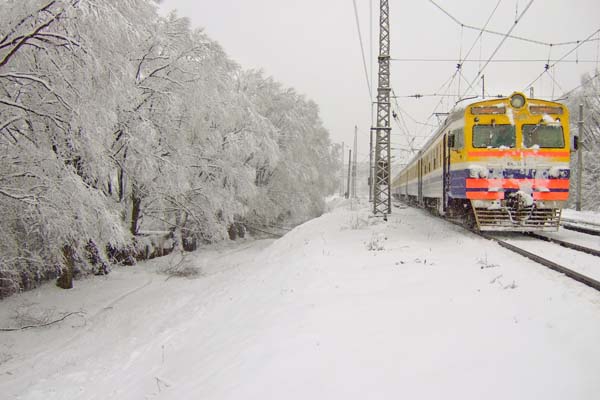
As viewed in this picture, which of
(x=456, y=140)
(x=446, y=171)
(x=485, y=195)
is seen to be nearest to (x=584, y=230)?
(x=485, y=195)

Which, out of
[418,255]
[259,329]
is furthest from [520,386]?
[418,255]

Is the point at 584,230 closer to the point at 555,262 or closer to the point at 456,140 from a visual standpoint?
the point at 456,140

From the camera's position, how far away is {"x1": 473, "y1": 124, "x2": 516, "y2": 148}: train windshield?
31.9 ft

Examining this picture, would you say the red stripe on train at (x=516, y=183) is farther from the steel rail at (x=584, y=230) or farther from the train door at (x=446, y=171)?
the train door at (x=446, y=171)

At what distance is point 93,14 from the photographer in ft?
24.4

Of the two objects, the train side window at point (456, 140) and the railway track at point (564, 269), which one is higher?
the train side window at point (456, 140)

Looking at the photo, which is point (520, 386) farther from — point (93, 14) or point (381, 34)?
point (381, 34)

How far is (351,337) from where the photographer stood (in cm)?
407

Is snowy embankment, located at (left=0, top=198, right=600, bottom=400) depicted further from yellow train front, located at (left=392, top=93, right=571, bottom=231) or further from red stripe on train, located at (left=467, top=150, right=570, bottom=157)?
red stripe on train, located at (left=467, top=150, right=570, bottom=157)

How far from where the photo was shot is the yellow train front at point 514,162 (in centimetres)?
942

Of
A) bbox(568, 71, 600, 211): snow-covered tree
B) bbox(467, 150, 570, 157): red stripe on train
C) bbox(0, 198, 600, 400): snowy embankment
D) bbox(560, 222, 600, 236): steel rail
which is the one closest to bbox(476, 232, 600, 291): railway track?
bbox(0, 198, 600, 400): snowy embankment

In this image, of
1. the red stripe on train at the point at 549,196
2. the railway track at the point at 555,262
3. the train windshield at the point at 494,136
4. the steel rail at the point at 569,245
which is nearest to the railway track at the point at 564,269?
the railway track at the point at 555,262

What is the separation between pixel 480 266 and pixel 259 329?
12.8 feet

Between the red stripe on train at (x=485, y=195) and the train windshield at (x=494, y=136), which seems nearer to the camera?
the red stripe on train at (x=485, y=195)
